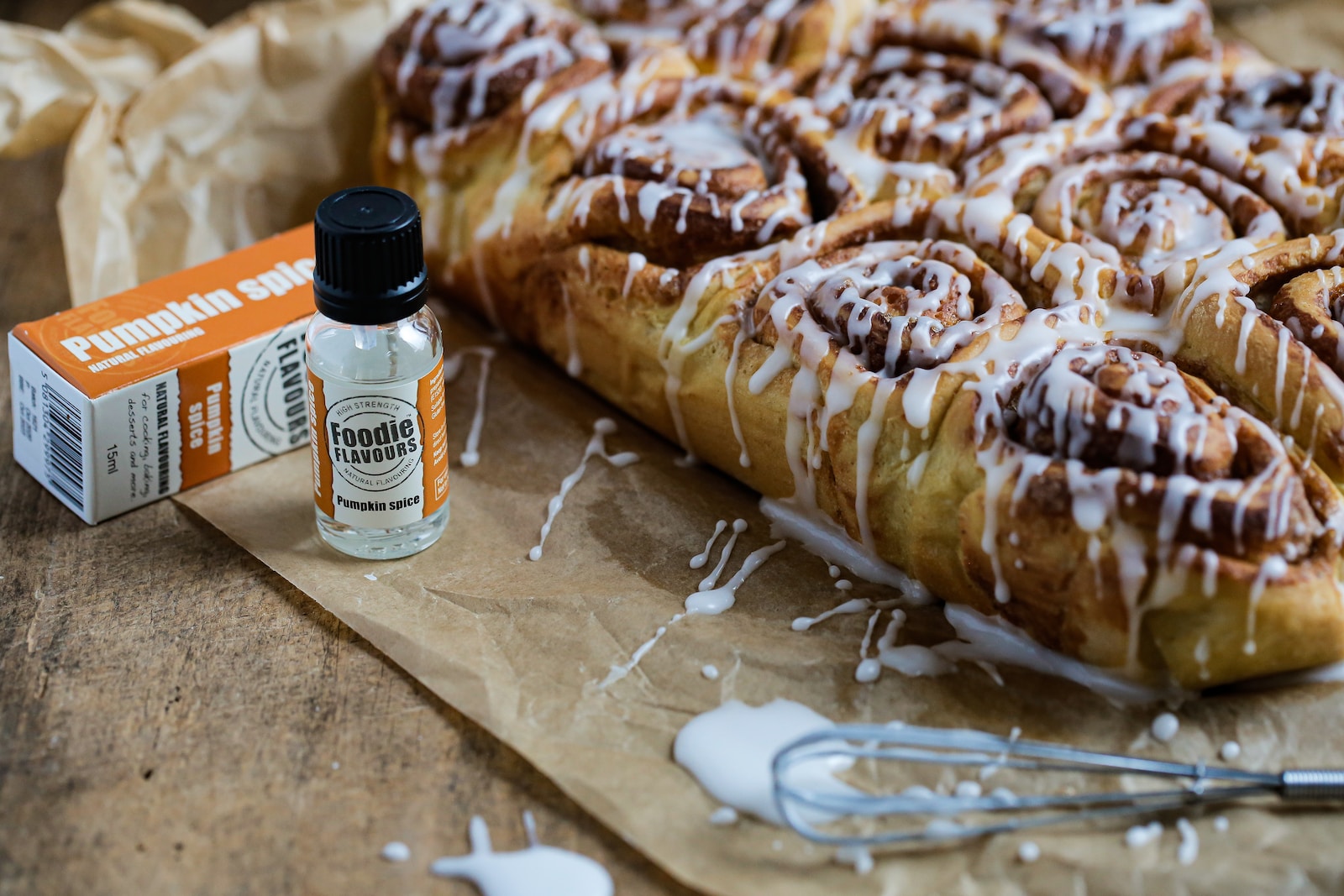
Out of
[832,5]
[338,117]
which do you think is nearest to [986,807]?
[832,5]

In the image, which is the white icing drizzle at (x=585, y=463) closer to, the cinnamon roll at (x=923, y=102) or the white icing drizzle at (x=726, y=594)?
the white icing drizzle at (x=726, y=594)

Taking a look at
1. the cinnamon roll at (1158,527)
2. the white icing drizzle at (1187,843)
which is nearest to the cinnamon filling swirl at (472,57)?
the cinnamon roll at (1158,527)

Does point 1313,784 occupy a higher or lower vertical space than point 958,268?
lower

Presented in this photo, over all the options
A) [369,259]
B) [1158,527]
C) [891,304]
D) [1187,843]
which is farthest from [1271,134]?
[369,259]

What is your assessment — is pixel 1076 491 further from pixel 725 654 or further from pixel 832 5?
pixel 832 5

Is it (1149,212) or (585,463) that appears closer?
(1149,212)

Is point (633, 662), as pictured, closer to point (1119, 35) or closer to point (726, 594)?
point (726, 594)

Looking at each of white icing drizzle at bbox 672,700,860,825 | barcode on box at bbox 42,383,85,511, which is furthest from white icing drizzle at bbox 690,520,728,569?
barcode on box at bbox 42,383,85,511
